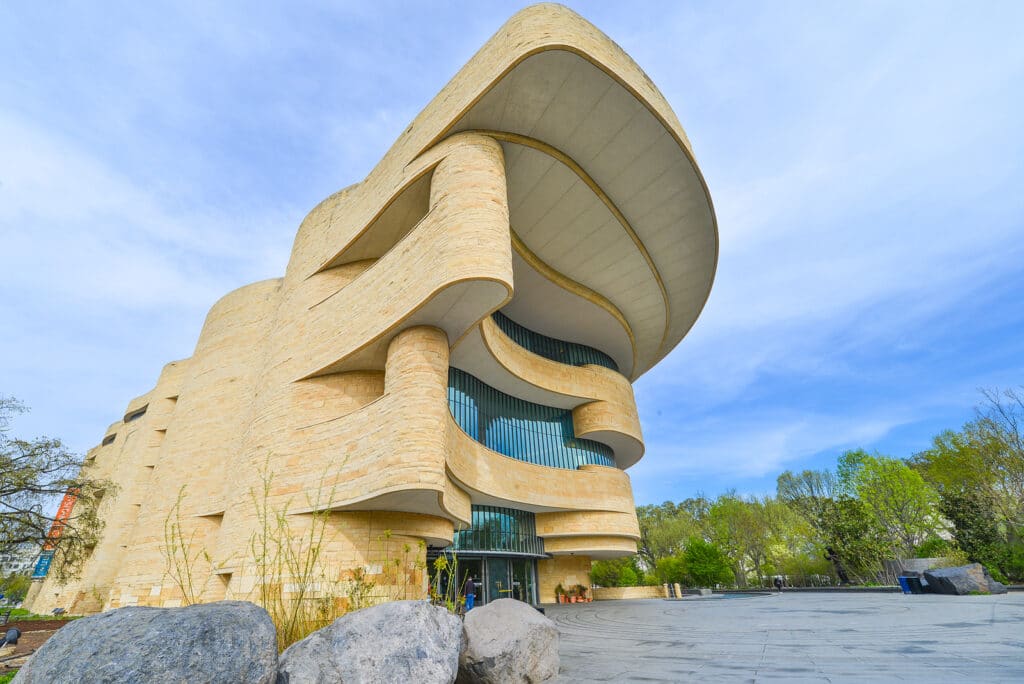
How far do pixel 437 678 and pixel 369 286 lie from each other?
38.6 ft

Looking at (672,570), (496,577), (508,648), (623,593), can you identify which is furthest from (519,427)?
(672,570)

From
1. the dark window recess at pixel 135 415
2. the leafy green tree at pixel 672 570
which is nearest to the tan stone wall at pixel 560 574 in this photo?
the leafy green tree at pixel 672 570

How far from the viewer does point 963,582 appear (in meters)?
13.7

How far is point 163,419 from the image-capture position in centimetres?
2678

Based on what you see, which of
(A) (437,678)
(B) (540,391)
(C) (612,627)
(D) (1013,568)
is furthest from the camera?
(B) (540,391)

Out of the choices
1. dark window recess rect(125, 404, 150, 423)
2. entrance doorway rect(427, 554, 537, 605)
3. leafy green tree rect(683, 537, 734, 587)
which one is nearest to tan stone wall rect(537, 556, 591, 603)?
entrance doorway rect(427, 554, 537, 605)

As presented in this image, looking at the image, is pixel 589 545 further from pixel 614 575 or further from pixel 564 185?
pixel 564 185

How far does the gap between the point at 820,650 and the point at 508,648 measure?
13.6 ft

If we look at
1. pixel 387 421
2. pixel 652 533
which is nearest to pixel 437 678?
pixel 387 421

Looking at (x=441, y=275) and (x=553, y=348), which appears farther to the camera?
(x=553, y=348)

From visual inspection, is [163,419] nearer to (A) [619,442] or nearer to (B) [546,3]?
(A) [619,442]

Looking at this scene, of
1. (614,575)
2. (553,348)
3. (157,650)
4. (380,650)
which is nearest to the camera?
(157,650)

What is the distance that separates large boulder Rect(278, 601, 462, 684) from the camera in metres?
3.72

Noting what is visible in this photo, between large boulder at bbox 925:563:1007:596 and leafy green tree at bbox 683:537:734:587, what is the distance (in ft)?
55.3
